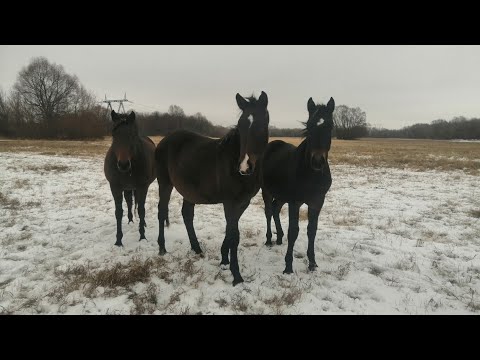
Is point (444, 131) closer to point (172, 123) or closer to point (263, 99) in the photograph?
point (172, 123)

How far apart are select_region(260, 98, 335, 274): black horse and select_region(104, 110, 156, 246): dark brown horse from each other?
2.58 m

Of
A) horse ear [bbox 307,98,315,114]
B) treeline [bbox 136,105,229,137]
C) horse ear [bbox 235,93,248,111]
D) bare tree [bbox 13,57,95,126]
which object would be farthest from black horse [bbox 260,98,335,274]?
bare tree [bbox 13,57,95,126]

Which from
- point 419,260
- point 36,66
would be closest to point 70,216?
point 419,260

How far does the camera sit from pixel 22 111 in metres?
45.8

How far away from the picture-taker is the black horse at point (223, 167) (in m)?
3.54

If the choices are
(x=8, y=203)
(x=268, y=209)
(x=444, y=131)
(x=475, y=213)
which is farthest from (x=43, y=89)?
(x=444, y=131)

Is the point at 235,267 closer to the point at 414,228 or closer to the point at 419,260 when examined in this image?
the point at 419,260

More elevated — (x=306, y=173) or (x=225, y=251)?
(x=306, y=173)

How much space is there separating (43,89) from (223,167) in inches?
2347

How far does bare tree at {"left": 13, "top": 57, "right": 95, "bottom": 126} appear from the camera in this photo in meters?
48.6

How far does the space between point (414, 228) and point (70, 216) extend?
8.78 m

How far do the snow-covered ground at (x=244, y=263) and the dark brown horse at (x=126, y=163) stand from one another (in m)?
0.95

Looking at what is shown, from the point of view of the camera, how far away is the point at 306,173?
442cm

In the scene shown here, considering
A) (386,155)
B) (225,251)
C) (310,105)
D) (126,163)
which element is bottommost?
(225,251)
